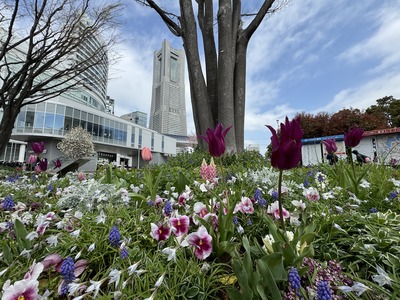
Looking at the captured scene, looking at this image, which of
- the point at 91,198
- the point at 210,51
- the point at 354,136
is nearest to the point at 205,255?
the point at 91,198

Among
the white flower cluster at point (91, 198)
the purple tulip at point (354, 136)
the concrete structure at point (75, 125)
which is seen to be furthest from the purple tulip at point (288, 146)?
the concrete structure at point (75, 125)

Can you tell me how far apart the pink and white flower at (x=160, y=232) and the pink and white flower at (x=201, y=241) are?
0.19 m

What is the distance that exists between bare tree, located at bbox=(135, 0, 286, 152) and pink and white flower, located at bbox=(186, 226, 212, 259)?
14.9ft

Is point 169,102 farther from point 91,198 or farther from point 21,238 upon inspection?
point 21,238

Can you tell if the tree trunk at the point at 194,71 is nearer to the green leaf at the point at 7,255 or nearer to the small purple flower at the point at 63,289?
the green leaf at the point at 7,255

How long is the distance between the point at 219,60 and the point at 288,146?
570cm

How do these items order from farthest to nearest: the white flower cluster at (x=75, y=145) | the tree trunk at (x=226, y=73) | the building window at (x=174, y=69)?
the building window at (x=174, y=69) → the white flower cluster at (x=75, y=145) → the tree trunk at (x=226, y=73)

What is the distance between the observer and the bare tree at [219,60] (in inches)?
229

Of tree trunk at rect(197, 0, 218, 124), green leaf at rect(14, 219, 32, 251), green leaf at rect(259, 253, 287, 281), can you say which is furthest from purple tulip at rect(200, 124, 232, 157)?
tree trunk at rect(197, 0, 218, 124)

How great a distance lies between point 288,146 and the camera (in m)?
0.84

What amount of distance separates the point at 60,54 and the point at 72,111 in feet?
90.3

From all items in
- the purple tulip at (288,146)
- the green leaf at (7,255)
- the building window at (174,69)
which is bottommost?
the green leaf at (7,255)

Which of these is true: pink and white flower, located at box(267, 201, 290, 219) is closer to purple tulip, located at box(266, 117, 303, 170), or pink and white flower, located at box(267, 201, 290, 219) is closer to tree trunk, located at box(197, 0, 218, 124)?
purple tulip, located at box(266, 117, 303, 170)

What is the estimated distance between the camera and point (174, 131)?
8125 centimetres
